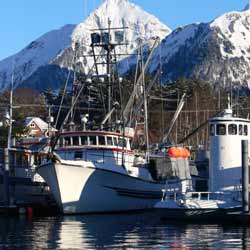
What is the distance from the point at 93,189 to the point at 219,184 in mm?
9158

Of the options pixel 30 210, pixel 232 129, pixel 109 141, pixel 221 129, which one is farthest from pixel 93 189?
pixel 232 129

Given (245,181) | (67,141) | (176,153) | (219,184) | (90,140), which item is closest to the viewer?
(245,181)

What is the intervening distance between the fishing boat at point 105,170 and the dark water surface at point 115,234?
418cm

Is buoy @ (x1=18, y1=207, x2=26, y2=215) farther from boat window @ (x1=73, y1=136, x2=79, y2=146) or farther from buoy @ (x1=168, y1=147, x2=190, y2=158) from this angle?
buoy @ (x1=168, y1=147, x2=190, y2=158)

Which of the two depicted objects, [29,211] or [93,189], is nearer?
[29,211]

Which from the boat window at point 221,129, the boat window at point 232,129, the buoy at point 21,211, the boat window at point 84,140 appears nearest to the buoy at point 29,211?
the buoy at point 21,211

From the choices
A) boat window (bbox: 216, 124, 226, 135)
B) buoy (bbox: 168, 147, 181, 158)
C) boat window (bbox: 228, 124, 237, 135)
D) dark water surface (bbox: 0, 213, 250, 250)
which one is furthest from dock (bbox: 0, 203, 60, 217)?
boat window (bbox: 228, 124, 237, 135)

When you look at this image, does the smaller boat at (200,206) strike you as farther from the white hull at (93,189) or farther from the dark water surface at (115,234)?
the white hull at (93,189)

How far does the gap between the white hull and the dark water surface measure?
3763mm

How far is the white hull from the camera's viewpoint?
48156mm

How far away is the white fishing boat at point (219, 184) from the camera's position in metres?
40.7

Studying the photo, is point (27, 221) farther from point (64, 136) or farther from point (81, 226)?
point (64, 136)

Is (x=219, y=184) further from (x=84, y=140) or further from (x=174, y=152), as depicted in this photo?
(x=84, y=140)

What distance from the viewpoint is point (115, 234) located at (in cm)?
3506
